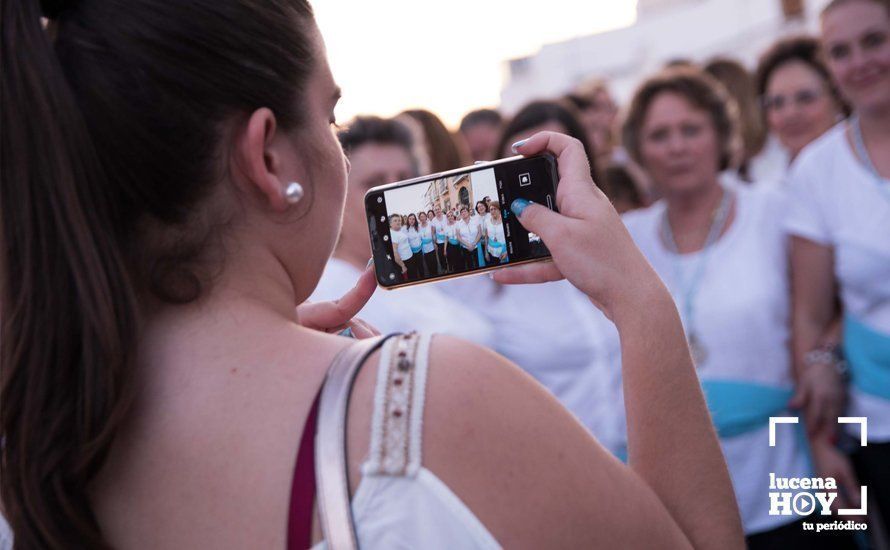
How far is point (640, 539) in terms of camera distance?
1230 millimetres

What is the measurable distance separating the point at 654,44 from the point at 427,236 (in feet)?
91.5

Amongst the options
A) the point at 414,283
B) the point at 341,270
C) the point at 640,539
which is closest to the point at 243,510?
the point at 640,539

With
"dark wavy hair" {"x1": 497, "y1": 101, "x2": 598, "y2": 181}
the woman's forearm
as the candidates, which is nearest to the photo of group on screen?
the woman's forearm

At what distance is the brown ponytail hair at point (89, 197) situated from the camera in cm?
123

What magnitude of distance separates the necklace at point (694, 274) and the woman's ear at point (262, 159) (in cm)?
237

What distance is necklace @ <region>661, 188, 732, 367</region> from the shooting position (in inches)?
140

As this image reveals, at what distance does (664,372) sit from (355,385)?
51cm

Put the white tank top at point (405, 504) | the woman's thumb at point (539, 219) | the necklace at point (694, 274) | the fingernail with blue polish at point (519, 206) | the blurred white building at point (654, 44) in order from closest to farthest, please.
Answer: the white tank top at point (405, 504), the woman's thumb at point (539, 219), the fingernail with blue polish at point (519, 206), the necklace at point (694, 274), the blurred white building at point (654, 44)

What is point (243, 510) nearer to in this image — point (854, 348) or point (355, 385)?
point (355, 385)

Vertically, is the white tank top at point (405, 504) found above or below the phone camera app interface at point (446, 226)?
below

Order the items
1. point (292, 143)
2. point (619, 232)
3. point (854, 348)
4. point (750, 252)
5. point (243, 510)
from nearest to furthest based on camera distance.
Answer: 1. point (243, 510)
2. point (292, 143)
3. point (619, 232)
4. point (854, 348)
5. point (750, 252)

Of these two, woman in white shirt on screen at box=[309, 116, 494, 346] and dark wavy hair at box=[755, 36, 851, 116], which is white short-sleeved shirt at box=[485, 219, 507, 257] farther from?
dark wavy hair at box=[755, 36, 851, 116]

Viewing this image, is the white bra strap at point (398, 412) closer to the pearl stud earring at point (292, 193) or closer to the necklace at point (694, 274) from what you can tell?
the pearl stud earring at point (292, 193)

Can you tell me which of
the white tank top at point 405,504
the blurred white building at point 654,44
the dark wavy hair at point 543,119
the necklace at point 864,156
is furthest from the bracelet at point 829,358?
the blurred white building at point 654,44
